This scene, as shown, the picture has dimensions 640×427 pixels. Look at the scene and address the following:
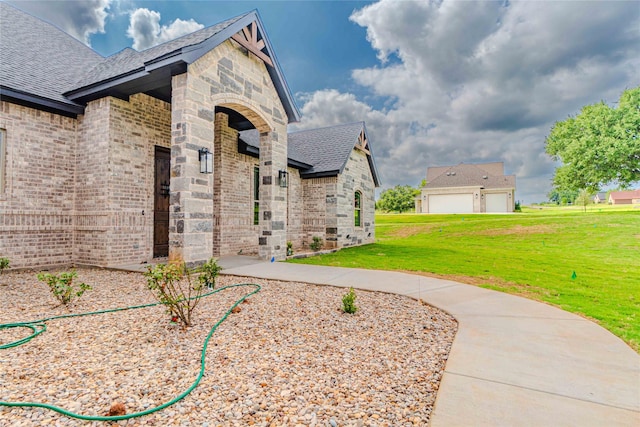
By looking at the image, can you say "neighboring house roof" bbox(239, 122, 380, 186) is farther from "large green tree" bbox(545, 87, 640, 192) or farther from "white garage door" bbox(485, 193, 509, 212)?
"white garage door" bbox(485, 193, 509, 212)

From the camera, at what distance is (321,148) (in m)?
15.5

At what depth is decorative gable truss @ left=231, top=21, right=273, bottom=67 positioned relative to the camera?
26.4 feet

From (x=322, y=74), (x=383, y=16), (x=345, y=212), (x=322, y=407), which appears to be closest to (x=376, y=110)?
(x=322, y=74)

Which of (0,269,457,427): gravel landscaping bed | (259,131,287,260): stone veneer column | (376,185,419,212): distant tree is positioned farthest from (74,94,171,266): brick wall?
(376,185,419,212): distant tree

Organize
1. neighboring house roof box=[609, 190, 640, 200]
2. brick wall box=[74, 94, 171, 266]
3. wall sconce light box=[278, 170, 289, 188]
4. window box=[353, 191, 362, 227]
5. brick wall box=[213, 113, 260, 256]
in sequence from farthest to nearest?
neighboring house roof box=[609, 190, 640, 200]
window box=[353, 191, 362, 227]
brick wall box=[213, 113, 260, 256]
wall sconce light box=[278, 170, 289, 188]
brick wall box=[74, 94, 171, 266]

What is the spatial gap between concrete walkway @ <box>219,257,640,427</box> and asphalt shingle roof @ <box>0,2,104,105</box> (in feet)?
33.2

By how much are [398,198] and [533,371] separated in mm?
42323

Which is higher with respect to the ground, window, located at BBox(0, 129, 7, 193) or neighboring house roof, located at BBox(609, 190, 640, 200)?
neighboring house roof, located at BBox(609, 190, 640, 200)

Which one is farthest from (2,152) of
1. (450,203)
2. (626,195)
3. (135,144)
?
(626,195)

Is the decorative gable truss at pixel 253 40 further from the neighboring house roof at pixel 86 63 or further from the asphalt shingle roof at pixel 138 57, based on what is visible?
the asphalt shingle roof at pixel 138 57

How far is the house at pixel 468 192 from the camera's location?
35.1 metres

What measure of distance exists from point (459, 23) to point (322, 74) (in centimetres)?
1004

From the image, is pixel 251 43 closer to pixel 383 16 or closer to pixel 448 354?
pixel 383 16

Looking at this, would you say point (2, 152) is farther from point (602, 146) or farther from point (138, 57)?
point (602, 146)
